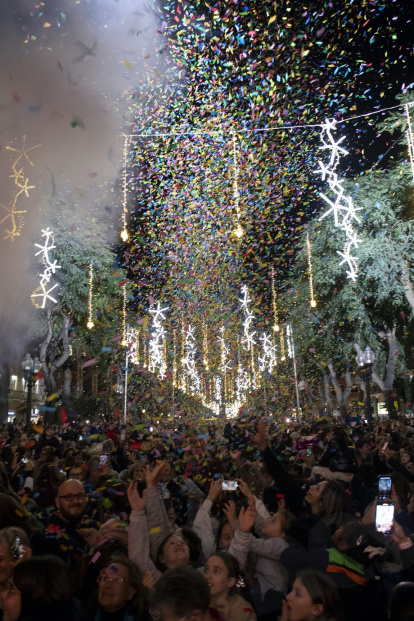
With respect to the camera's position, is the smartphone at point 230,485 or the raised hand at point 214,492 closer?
the smartphone at point 230,485

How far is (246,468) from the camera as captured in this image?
→ 275 inches

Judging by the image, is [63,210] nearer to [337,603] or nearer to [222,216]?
[222,216]

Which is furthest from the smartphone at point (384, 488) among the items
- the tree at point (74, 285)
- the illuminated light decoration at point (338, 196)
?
the tree at point (74, 285)

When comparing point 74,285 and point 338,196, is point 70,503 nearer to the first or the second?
point 338,196

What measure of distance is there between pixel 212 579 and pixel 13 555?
1.24 metres

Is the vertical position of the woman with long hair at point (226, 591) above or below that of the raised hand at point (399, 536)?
below

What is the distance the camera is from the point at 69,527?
470 cm

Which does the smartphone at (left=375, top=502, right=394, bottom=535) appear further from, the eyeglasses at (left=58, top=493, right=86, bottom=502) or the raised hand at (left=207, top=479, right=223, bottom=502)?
the eyeglasses at (left=58, top=493, right=86, bottom=502)

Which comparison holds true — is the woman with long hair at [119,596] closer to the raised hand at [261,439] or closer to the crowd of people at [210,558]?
the crowd of people at [210,558]

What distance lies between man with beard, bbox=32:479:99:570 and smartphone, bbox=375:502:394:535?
2.14 metres

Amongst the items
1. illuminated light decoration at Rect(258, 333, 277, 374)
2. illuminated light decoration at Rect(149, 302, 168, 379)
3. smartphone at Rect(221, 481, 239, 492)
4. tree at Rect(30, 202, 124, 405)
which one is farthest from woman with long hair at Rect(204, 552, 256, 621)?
tree at Rect(30, 202, 124, 405)

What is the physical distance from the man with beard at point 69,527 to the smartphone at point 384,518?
214cm

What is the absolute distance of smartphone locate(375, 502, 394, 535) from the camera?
163 inches

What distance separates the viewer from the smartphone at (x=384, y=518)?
13.6 ft
